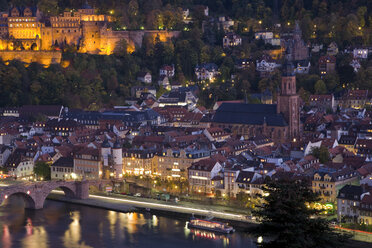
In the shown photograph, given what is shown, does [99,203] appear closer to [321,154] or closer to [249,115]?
[321,154]

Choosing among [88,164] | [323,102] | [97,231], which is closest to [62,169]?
[88,164]

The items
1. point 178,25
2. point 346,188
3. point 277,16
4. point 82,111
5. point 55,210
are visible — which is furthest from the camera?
point 277,16

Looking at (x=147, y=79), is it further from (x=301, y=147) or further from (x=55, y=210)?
(x=55, y=210)

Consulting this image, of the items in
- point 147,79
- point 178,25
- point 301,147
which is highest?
point 178,25

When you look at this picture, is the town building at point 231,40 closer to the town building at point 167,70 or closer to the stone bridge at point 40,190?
the town building at point 167,70

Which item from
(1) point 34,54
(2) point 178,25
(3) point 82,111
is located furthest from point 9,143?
(2) point 178,25

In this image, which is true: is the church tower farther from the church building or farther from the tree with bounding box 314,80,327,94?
the tree with bounding box 314,80,327,94
